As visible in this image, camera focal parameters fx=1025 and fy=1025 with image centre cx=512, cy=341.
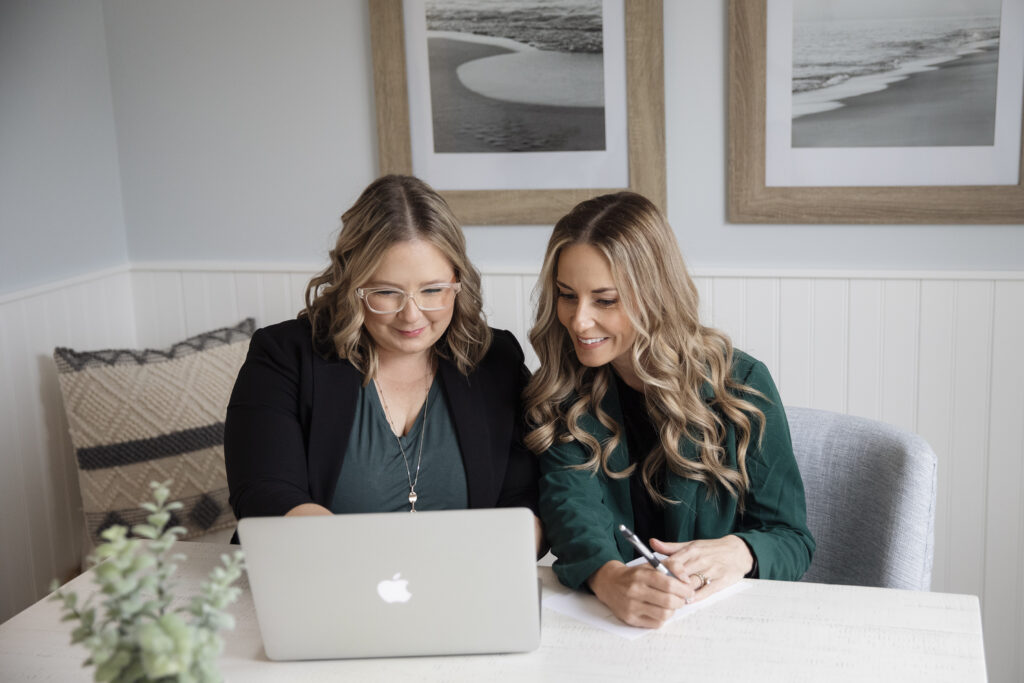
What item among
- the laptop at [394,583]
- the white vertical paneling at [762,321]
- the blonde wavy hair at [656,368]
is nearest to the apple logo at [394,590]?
the laptop at [394,583]

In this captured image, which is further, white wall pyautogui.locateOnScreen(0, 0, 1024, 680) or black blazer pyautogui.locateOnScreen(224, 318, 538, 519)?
white wall pyautogui.locateOnScreen(0, 0, 1024, 680)

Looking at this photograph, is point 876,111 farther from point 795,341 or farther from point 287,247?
point 287,247

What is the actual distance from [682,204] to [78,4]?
5.68 feet

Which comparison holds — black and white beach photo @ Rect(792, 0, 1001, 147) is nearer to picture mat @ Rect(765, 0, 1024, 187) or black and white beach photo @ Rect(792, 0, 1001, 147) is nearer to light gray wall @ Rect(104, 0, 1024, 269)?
picture mat @ Rect(765, 0, 1024, 187)

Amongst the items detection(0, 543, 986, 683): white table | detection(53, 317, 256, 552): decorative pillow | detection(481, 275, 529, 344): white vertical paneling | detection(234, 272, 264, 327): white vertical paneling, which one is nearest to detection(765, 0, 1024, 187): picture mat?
detection(481, 275, 529, 344): white vertical paneling

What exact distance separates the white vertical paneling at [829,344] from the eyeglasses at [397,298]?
3.72 feet

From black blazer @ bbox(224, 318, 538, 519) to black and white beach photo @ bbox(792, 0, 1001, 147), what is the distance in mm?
1119

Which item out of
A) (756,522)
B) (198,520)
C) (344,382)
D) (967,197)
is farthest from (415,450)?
(967,197)

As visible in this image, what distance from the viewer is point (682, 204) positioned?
2.60 metres

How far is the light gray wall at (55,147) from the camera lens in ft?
8.43

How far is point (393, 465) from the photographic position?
1.87 meters

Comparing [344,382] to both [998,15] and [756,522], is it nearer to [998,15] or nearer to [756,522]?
[756,522]

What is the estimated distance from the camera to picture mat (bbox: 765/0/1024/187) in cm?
231

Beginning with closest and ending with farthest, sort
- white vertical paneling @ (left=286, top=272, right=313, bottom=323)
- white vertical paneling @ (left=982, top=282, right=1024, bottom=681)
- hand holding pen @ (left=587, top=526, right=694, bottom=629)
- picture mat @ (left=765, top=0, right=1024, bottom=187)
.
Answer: hand holding pen @ (left=587, top=526, right=694, bottom=629) → picture mat @ (left=765, top=0, right=1024, bottom=187) → white vertical paneling @ (left=982, top=282, right=1024, bottom=681) → white vertical paneling @ (left=286, top=272, right=313, bottom=323)
